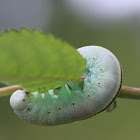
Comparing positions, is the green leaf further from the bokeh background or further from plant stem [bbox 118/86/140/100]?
the bokeh background

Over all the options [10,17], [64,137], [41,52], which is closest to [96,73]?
[41,52]

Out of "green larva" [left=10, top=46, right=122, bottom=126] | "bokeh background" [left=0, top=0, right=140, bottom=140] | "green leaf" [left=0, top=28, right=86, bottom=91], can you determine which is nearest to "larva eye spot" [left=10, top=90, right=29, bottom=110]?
"green larva" [left=10, top=46, right=122, bottom=126]

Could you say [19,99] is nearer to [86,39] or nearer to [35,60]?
[35,60]

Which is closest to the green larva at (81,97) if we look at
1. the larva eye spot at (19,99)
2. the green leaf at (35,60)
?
the larva eye spot at (19,99)

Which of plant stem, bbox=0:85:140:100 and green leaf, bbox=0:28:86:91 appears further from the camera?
plant stem, bbox=0:85:140:100

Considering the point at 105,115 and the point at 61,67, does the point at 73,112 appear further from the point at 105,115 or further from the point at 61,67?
the point at 105,115

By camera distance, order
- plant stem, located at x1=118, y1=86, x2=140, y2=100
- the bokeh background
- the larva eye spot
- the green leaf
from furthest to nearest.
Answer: the bokeh background < the larva eye spot < plant stem, located at x1=118, y1=86, x2=140, y2=100 < the green leaf

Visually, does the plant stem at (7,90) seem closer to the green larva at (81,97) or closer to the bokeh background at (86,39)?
the green larva at (81,97)

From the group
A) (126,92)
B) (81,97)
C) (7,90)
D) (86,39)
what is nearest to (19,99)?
(7,90)
